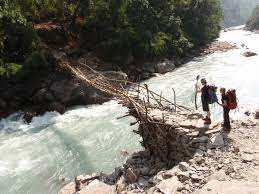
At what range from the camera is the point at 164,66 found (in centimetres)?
3109

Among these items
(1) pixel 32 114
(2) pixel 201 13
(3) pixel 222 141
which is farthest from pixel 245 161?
(2) pixel 201 13

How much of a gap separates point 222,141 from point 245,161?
108 cm

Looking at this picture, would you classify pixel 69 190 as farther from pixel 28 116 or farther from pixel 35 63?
pixel 35 63

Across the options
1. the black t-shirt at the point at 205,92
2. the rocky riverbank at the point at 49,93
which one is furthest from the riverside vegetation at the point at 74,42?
the black t-shirt at the point at 205,92

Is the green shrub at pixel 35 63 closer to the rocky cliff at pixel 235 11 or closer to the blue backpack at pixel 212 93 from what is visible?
the blue backpack at pixel 212 93

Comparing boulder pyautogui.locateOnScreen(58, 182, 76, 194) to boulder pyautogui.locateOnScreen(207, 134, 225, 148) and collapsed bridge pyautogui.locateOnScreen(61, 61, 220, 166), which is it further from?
boulder pyautogui.locateOnScreen(207, 134, 225, 148)

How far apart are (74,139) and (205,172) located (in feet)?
32.3

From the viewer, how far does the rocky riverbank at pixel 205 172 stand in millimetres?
8414

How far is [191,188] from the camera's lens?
8516 mm

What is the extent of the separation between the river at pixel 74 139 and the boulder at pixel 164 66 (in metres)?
2.82

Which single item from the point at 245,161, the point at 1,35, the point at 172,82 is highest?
the point at 1,35

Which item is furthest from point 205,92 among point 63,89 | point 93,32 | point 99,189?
point 93,32

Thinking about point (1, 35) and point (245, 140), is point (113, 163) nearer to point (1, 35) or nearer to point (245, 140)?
point (245, 140)

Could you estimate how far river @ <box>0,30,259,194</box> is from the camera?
14.2 metres
